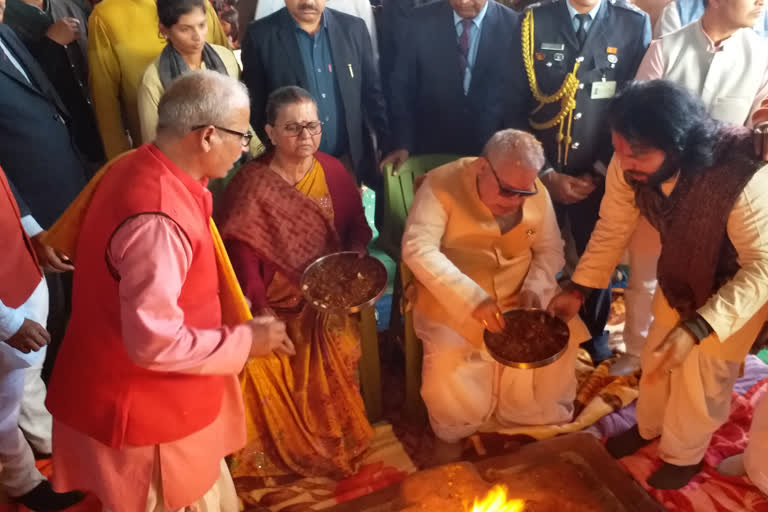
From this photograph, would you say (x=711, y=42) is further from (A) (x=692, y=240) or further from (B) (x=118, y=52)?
(B) (x=118, y=52)

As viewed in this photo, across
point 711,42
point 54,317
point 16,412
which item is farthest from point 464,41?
point 16,412

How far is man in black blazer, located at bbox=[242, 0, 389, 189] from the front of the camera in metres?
3.57

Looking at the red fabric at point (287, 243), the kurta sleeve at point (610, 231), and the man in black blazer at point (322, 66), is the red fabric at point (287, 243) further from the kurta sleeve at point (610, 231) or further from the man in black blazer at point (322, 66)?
the kurta sleeve at point (610, 231)

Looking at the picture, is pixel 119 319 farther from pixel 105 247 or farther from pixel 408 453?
pixel 408 453

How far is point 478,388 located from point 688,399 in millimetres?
892

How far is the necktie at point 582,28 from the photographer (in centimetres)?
337

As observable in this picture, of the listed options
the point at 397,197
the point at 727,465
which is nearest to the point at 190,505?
the point at 397,197

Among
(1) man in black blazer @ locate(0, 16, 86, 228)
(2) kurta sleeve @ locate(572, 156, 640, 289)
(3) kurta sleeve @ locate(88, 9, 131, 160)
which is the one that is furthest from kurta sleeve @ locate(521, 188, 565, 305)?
(1) man in black blazer @ locate(0, 16, 86, 228)

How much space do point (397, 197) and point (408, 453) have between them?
1349 mm

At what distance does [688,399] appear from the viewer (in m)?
2.59

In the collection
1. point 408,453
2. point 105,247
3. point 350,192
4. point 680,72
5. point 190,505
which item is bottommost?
point 408,453

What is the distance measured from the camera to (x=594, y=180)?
355 cm

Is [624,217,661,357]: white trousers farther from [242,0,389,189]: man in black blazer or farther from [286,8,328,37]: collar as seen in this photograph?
[286,8,328,37]: collar

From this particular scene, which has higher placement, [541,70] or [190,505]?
[541,70]
